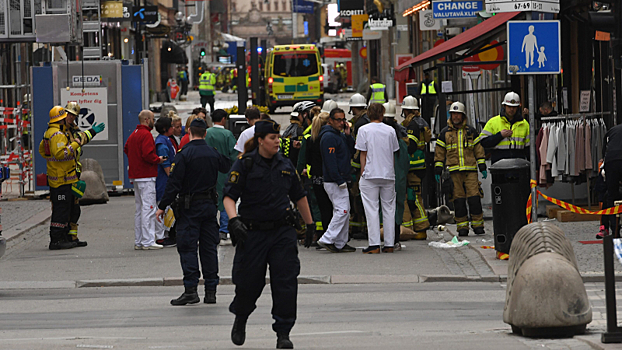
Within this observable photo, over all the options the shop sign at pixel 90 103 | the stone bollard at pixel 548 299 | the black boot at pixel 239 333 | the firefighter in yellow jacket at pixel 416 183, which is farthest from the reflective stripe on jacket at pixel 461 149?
the shop sign at pixel 90 103

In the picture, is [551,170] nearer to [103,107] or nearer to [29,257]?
[29,257]

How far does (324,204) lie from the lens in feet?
41.5

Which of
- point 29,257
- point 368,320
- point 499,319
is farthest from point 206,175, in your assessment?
point 29,257

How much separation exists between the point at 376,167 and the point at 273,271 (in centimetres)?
484

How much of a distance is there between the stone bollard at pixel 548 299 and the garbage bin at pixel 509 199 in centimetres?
357

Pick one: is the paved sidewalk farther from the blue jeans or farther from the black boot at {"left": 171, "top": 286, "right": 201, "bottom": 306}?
the black boot at {"left": 171, "top": 286, "right": 201, "bottom": 306}

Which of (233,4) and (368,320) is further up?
(233,4)

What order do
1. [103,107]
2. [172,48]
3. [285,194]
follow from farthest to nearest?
[172,48] < [103,107] < [285,194]

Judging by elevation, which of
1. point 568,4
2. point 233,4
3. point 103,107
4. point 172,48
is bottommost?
point 103,107

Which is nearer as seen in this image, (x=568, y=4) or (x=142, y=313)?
(x=142, y=313)

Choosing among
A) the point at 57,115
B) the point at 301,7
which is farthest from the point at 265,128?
the point at 301,7

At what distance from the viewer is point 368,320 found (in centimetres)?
845

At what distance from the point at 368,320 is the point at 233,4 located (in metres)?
175

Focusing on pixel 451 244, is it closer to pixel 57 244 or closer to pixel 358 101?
pixel 358 101
